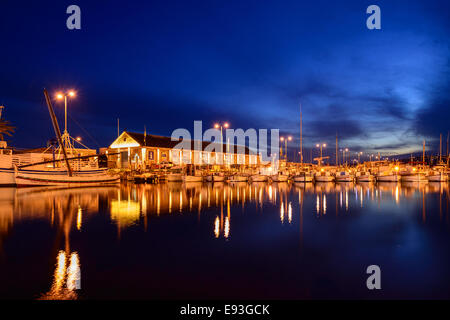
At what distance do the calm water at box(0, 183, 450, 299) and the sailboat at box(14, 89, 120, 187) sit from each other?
955 inches

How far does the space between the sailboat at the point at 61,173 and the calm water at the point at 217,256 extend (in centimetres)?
2426

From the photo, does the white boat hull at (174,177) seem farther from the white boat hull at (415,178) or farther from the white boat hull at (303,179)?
the white boat hull at (415,178)

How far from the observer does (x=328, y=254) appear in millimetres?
9703

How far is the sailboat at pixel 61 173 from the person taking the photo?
123 ft

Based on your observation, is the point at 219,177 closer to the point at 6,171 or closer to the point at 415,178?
the point at 6,171

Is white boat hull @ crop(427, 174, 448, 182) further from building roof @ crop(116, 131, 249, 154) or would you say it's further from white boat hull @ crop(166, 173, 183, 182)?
building roof @ crop(116, 131, 249, 154)

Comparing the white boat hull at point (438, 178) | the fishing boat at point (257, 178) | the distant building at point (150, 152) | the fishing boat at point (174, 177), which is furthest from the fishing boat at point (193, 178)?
the white boat hull at point (438, 178)

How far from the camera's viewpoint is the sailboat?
37478 mm

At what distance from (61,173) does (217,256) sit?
126ft

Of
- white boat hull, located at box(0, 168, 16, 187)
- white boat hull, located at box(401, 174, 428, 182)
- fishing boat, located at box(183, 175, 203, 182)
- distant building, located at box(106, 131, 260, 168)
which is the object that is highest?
distant building, located at box(106, 131, 260, 168)

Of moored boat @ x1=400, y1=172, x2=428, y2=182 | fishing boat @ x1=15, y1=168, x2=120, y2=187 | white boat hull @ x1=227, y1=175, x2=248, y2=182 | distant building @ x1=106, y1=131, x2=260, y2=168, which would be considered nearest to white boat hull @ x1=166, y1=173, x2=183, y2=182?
white boat hull @ x1=227, y1=175, x2=248, y2=182

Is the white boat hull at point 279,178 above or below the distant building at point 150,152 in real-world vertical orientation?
below

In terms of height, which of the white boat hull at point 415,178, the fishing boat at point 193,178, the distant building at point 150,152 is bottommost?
the white boat hull at point 415,178
